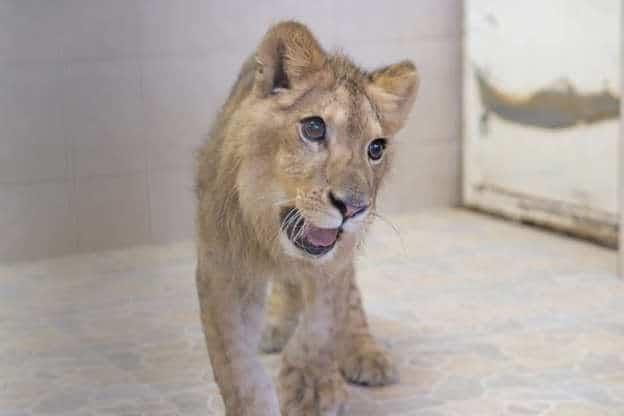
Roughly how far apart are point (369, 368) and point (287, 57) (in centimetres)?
93

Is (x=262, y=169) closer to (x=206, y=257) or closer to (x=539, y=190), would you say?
(x=206, y=257)

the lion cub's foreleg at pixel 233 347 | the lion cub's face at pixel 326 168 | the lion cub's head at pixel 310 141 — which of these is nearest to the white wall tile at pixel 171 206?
the lion cub's foreleg at pixel 233 347

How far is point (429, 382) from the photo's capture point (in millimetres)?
2871

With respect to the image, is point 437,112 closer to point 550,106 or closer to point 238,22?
point 550,106

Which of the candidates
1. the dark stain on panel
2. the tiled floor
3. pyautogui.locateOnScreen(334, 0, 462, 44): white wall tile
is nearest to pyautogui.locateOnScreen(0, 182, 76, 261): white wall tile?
the tiled floor

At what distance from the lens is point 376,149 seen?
89.4 inches

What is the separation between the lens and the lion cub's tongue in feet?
7.16

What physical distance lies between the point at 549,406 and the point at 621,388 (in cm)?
22

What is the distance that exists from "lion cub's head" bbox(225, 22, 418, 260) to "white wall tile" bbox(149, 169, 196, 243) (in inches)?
31.2

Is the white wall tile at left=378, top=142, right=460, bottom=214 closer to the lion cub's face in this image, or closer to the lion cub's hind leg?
the lion cub's hind leg

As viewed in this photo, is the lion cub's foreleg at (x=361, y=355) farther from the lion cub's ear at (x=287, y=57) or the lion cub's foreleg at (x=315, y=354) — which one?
the lion cub's ear at (x=287, y=57)

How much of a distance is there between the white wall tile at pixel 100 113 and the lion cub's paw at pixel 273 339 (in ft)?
2.01

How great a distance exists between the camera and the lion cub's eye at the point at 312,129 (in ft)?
7.15

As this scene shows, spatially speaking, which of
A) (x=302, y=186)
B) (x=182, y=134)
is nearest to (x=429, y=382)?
(x=302, y=186)
